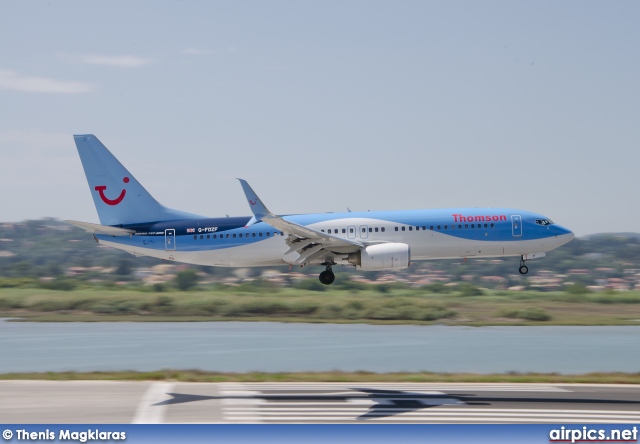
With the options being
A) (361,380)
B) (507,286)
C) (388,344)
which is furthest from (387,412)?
(507,286)

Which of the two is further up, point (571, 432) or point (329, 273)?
point (329, 273)

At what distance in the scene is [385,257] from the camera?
43031 mm

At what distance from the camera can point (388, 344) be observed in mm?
51656

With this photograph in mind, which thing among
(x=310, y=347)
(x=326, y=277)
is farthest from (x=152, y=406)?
(x=310, y=347)

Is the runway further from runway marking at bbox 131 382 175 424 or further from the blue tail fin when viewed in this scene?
the blue tail fin

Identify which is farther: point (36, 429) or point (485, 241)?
point (485, 241)

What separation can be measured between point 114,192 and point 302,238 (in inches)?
435

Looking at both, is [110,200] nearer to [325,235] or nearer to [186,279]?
[325,235]

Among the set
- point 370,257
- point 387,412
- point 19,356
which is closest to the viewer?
point 387,412

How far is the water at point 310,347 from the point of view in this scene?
42594 millimetres

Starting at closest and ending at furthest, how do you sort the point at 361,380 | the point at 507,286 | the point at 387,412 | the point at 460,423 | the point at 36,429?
the point at 36,429 < the point at 460,423 < the point at 387,412 < the point at 361,380 < the point at 507,286

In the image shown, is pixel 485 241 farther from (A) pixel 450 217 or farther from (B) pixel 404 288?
(B) pixel 404 288

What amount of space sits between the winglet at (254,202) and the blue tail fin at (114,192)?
6013 mm

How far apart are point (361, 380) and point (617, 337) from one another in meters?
27.1
